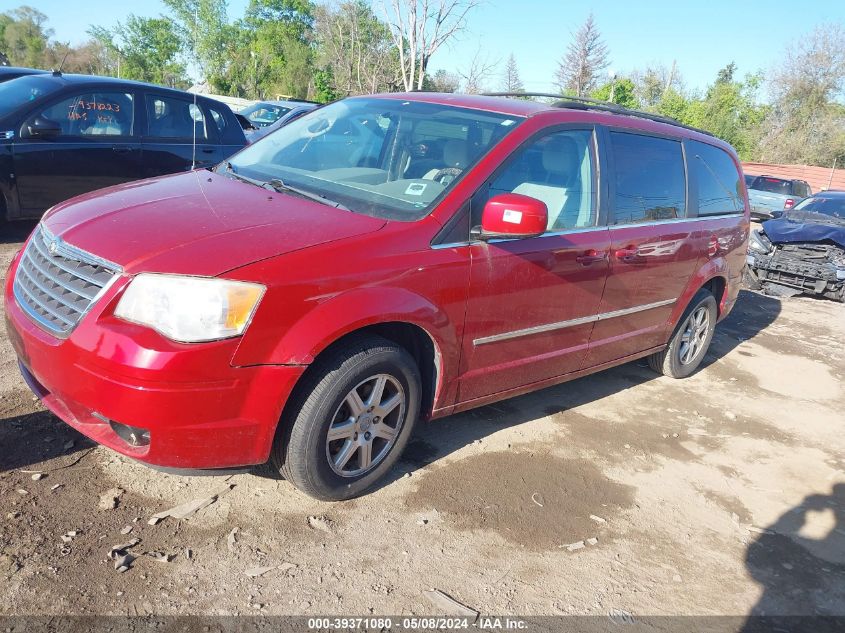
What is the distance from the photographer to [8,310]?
301 cm

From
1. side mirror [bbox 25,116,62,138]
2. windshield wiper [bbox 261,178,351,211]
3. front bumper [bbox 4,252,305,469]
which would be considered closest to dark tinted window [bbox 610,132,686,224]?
windshield wiper [bbox 261,178,351,211]

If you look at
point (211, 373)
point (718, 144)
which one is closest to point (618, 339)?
point (718, 144)

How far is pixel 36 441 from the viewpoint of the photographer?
10.5ft

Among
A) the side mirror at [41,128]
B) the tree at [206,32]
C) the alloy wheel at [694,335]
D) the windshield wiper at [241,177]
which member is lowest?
the alloy wheel at [694,335]

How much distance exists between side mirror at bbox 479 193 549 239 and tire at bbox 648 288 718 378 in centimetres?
257

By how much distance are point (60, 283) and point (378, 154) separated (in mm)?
1783

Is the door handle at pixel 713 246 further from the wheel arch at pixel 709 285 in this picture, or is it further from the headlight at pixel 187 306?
the headlight at pixel 187 306

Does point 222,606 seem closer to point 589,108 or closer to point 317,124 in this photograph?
point 317,124

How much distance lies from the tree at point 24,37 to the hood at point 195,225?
63.9 meters

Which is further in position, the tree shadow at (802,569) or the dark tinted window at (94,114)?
the dark tinted window at (94,114)

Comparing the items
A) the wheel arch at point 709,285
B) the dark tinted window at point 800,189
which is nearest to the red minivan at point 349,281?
the wheel arch at point 709,285

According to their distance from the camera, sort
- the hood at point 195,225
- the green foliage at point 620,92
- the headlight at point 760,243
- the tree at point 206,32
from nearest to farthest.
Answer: the hood at point 195,225, the headlight at point 760,243, the green foliage at point 620,92, the tree at point 206,32

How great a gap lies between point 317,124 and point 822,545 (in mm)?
3622

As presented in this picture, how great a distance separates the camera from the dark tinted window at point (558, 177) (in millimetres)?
3479
